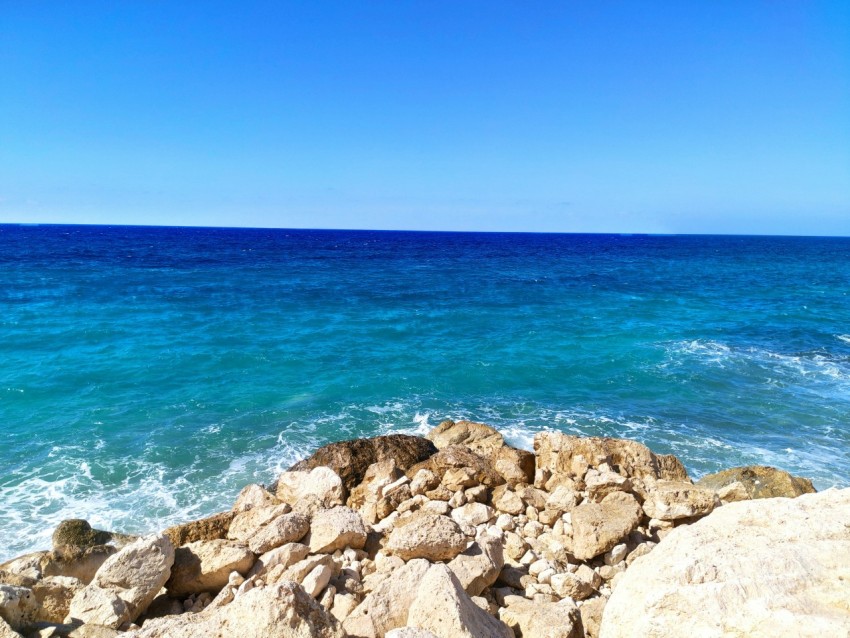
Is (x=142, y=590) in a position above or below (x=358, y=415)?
above

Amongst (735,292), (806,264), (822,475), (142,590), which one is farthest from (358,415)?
(806,264)

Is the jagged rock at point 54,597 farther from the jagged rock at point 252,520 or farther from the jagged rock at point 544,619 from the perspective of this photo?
the jagged rock at point 544,619

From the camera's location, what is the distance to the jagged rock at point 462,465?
10.1m

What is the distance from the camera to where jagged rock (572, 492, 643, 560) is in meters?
7.47

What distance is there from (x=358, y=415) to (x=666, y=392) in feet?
35.4

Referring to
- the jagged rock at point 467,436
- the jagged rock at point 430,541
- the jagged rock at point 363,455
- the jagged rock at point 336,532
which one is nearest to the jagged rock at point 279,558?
the jagged rock at point 336,532

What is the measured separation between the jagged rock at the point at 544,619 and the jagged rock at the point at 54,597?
4.84 metres

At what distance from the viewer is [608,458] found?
10.6 metres

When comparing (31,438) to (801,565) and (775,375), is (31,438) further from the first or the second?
(775,375)

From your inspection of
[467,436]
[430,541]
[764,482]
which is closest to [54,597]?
[430,541]

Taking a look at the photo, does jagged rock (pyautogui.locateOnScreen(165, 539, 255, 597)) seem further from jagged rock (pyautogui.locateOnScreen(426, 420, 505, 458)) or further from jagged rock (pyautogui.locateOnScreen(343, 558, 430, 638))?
jagged rock (pyautogui.locateOnScreen(426, 420, 505, 458))

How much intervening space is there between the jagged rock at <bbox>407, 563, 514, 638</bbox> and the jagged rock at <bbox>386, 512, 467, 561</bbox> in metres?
1.56

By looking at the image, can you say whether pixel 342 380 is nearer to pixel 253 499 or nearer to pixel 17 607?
pixel 253 499

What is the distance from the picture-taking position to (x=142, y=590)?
628 cm
